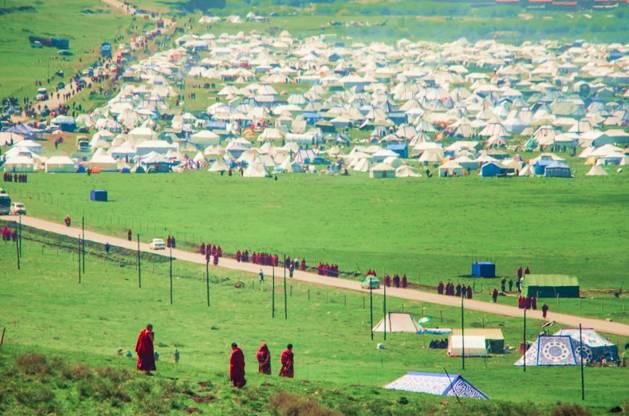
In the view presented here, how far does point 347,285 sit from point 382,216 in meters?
23.3

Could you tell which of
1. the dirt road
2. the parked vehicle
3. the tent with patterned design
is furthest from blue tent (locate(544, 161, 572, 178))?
the tent with patterned design

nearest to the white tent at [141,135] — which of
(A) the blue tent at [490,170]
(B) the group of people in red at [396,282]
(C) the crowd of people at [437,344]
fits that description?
(A) the blue tent at [490,170]

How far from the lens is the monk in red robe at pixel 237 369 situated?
1639 inches

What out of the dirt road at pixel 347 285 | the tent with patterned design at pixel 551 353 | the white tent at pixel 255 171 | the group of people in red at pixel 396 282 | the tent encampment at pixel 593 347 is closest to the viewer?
the tent with patterned design at pixel 551 353

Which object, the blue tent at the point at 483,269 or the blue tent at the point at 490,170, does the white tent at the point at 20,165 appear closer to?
the blue tent at the point at 490,170

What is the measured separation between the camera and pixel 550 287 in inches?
2800

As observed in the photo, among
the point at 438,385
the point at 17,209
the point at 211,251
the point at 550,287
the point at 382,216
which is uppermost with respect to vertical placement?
the point at 17,209

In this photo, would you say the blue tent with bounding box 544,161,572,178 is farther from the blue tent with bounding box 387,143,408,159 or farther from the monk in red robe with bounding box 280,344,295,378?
the monk in red robe with bounding box 280,344,295,378

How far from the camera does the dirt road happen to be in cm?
6481

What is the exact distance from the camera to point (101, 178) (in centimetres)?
11294

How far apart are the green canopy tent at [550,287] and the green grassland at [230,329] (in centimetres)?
508

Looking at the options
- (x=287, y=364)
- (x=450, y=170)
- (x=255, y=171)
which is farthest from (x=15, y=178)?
(x=287, y=364)

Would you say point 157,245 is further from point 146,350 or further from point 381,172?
point 146,350

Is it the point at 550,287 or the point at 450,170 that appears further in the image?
the point at 450,170
